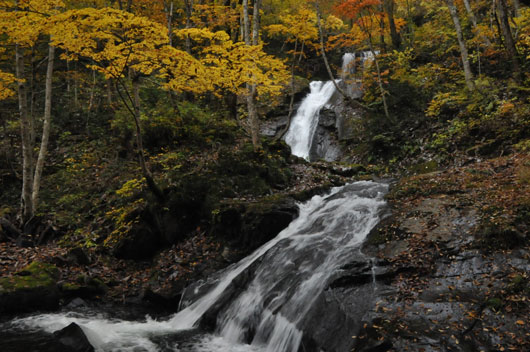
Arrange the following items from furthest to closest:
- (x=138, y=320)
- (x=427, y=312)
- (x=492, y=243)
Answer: (x=138, y=320), (x=492, y=243), (x=427, y=312)

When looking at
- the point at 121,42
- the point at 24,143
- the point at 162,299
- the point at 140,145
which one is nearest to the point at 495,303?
the point at 162,299

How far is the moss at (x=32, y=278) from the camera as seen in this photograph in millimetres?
7129

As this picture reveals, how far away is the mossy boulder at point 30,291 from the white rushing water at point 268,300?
0.43 m

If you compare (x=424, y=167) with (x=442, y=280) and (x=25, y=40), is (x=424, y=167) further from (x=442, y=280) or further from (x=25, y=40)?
(x=25, y=40)

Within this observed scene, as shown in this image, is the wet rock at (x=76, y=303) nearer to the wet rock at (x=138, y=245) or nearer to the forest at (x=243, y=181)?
the forest at (x=243, y=181)

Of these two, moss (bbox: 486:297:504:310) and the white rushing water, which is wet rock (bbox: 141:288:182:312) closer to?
the white rushing water

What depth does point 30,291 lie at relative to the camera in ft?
23.7

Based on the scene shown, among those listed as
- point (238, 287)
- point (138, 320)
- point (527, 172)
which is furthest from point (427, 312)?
point (138, 320)

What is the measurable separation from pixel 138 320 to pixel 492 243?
7207mm

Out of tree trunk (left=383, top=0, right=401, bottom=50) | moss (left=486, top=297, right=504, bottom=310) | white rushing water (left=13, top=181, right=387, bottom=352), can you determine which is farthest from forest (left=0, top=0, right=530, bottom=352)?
tree trunk (left=383, top=0, right=401, bottom=50)

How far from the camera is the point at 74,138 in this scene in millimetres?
14648

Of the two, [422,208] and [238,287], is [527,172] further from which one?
[238,287]

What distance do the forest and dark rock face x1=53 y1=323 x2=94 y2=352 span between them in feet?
0.69

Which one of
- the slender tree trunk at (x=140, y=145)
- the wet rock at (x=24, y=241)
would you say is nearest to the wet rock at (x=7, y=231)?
the wet rock at (x=24, y=241)
